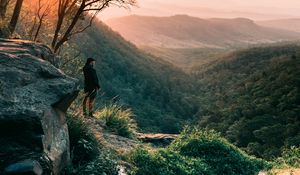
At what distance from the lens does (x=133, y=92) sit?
77500 millimetres

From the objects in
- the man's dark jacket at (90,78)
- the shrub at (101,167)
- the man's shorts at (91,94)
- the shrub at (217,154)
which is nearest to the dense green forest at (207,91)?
the man's shorts at (91,94)

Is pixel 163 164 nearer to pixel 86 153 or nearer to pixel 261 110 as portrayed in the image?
pixel 86 153

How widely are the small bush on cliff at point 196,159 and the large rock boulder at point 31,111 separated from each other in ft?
7.89

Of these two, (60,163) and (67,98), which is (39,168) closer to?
(60,163)

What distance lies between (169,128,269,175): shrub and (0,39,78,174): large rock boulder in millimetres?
5163

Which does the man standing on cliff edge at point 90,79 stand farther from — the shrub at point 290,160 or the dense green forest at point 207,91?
the dense green forest at point 207,91

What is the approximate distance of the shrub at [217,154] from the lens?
1431 cm

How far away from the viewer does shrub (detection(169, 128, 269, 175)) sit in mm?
14312

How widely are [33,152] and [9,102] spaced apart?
38.3 inches

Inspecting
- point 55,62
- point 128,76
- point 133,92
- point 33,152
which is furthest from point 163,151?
point 128,76

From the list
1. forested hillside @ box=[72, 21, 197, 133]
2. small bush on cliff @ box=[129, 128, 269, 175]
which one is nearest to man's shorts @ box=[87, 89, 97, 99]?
small bush on cliff @ box=[129, 128, 269, 175]

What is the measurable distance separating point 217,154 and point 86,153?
475 cm

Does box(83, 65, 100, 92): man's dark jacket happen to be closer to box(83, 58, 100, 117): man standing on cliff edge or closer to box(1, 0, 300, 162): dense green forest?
box(83, 58, 100, 117): man standing on cliff edge

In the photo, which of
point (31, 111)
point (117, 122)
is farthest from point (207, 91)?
point (31, 111)
